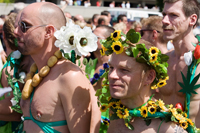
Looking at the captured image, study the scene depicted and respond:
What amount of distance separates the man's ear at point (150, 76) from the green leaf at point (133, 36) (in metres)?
0.33

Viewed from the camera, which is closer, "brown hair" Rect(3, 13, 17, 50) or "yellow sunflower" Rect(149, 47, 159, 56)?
"yellow sunflower" Rect(149, 47, 159, 56)

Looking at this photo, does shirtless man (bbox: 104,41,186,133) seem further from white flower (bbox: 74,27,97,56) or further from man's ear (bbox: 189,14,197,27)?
man's ear (bbox: 189,14,197,27)

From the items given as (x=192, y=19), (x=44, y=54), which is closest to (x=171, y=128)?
(x=44, y=54)

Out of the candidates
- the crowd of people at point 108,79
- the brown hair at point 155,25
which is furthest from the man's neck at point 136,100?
the brown hair at point 155,25

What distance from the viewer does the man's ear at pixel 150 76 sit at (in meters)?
2.09

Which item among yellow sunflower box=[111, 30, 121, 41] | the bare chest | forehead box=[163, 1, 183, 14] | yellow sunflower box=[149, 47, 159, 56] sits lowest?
the bare chest

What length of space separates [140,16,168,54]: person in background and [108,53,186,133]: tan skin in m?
2.11

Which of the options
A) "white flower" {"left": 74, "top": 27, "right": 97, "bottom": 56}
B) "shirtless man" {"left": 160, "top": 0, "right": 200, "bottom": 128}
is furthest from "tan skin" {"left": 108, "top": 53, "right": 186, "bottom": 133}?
"shirtless man" {"left": 160, "top": 0, "right": 200, "bottom": 128}

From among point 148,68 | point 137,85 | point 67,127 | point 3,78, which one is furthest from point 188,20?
point 3,78

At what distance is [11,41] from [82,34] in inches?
65.0

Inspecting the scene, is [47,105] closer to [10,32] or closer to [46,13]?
[46,13]

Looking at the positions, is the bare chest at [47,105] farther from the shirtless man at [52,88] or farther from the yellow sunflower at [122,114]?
the yellow sunflower at [122,114]

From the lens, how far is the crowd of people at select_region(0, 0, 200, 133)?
6.57ft

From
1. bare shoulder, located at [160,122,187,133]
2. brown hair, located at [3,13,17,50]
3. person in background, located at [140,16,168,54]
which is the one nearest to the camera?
bare shoulder, located at [160,122,187,133]
